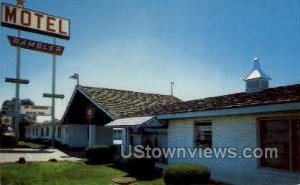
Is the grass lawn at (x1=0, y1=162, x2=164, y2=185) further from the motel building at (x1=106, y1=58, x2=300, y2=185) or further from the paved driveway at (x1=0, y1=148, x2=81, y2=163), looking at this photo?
the paved driveway at (x1=0, y1=148, x2=81, y2=163)

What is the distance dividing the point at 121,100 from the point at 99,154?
22.4 feet

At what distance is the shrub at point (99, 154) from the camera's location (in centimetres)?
1997

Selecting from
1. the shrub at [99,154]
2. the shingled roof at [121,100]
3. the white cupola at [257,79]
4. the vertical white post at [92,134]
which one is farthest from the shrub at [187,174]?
the vertical white post at [92,134]

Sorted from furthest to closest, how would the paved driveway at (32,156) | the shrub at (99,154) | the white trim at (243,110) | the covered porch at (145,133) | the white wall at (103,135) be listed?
the white wall at (103,135) < the paved driveway at (32,156) < the shrub at (99,154) < the covered porch at (145,133) < the white trim at (243,110)

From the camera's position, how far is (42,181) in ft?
42.2

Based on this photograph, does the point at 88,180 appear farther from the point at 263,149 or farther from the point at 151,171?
the point at 263,149

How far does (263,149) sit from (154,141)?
7961 millimetres

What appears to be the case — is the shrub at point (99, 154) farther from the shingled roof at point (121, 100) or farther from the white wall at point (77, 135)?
the white wall at point (77, 135)

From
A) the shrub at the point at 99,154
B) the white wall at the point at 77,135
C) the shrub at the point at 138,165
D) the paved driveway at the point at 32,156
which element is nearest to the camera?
the shrub at the point at 138,165

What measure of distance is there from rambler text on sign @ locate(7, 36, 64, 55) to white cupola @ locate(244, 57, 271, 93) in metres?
8.42

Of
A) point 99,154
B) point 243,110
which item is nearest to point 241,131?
point 243,110

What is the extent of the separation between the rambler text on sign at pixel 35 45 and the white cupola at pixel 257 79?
8.42 m

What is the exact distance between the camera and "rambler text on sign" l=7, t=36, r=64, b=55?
36.4 feet

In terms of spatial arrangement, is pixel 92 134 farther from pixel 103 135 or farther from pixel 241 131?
pixel 241 131
